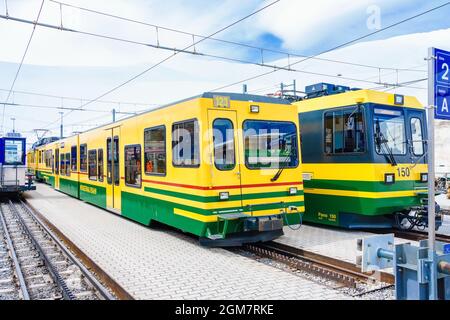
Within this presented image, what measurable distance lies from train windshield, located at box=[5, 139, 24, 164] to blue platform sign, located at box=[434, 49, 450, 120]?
54.8 feet

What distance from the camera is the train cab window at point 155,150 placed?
7930mm

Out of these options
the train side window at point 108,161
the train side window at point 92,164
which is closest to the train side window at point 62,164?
the train side window at point 92,164

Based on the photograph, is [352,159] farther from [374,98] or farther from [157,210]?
[157,210]

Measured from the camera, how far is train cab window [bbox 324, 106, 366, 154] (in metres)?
8.27

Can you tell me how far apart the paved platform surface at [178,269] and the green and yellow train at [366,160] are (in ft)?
10.9

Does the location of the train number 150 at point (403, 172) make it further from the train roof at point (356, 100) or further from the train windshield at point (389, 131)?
the train roof at point (356, 100)

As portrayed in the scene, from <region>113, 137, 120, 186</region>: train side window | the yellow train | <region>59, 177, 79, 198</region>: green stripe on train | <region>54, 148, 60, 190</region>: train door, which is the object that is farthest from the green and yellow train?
<region>54, 148, 60, 190</region>: train door

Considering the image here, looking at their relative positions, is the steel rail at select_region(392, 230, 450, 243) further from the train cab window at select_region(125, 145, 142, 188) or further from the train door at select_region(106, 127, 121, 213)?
the train door at select_region(106, 127, 121, 213)

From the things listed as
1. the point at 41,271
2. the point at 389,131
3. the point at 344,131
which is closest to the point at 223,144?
the point at 344,131

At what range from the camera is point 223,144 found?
6820mm

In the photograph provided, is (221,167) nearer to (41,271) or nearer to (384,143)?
(41,271)
